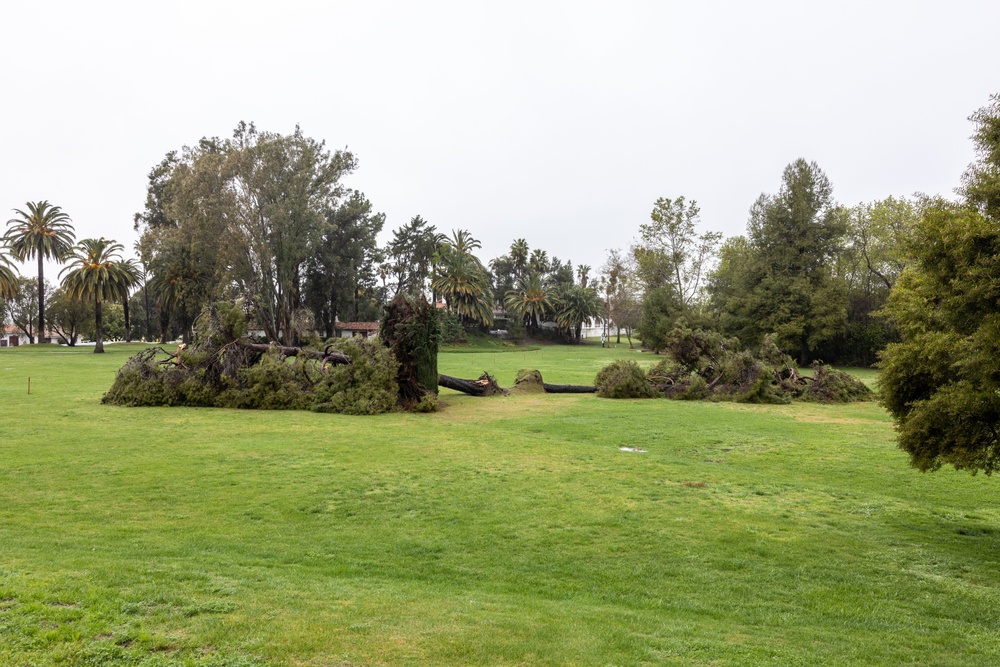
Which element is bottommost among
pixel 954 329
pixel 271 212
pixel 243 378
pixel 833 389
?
pixel 833 389

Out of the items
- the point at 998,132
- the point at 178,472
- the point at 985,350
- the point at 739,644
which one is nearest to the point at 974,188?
the point at 998,132

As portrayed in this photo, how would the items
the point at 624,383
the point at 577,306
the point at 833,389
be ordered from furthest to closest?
1. the point at 577,306
2. the point at 624,383
3. the point at 833,389

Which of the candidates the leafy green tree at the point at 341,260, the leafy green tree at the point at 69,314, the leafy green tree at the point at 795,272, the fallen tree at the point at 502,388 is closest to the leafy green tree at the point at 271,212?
the leafy green tree at the point at 341,260

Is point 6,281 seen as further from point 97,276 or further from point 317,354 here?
Result: point 317,354

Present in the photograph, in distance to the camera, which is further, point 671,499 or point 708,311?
point 708,311

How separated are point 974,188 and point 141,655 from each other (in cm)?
872

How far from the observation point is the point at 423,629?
206 inches

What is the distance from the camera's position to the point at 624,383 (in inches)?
1039

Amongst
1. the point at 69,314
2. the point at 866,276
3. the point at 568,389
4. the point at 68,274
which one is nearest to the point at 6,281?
the point at 68,274

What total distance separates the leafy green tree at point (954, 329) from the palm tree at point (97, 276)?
63.3 metres

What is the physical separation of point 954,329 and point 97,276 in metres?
66.7

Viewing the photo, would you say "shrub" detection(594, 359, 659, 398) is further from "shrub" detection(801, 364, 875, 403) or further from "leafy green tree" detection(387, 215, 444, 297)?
"leafy green tree" detection(387, 215, 444, 297)

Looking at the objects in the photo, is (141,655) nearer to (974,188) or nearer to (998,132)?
(974,188)

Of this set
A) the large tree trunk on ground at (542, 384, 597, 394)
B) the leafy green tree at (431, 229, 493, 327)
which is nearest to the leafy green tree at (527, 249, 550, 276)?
the leafy green tree at (431, 229, 493, 327)
